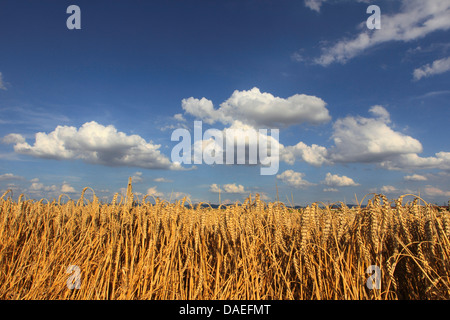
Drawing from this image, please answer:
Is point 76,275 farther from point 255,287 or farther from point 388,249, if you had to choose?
point 388,249

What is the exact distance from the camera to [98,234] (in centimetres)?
429

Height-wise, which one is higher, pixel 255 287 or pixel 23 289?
pixel 255 287

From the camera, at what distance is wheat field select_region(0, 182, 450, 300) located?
2.99 metres

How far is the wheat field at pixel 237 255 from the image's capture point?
9.80ft

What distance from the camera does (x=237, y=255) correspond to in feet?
12.0

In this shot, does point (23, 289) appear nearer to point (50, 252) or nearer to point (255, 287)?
point (50, 252)

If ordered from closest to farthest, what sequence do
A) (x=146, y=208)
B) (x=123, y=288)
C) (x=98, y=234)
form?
(x=123, y=288), (x=98, y=234), (x=146, y=208)

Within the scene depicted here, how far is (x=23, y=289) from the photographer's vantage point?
14.4 ft

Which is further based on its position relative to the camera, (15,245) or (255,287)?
(15,245)
